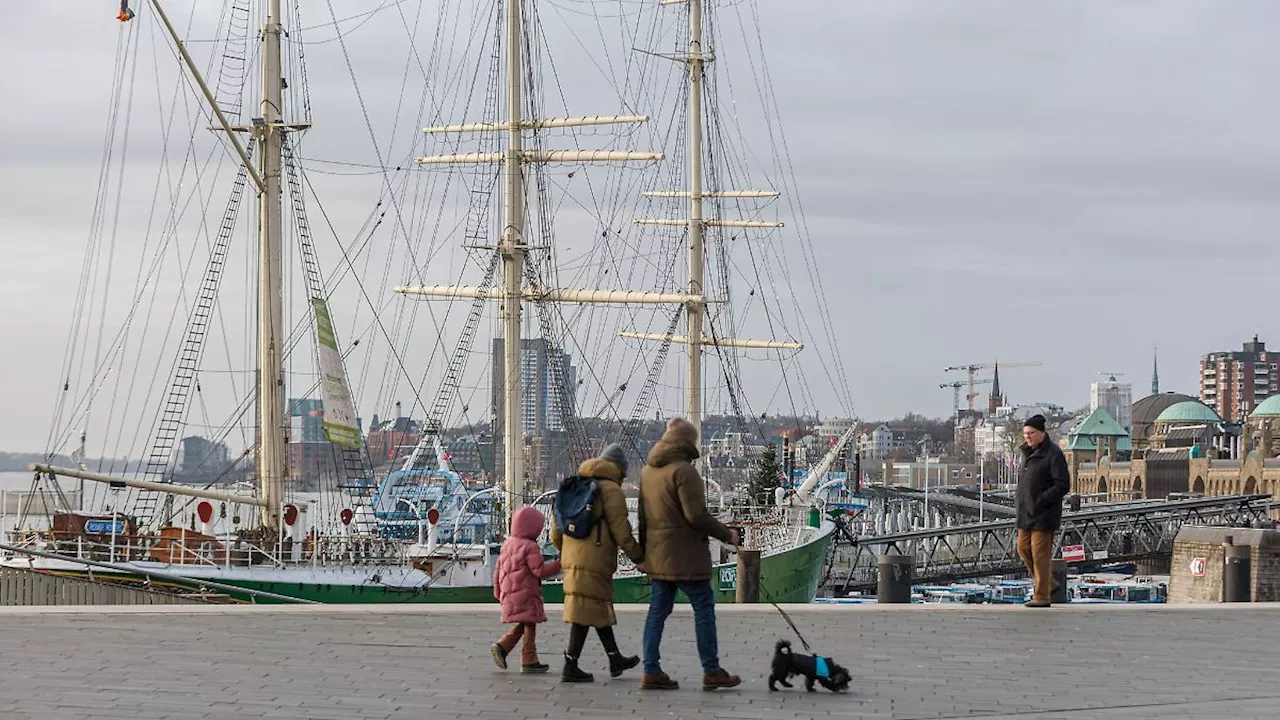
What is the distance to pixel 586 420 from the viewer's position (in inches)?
3118

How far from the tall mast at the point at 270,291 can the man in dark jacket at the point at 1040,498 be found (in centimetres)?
2461

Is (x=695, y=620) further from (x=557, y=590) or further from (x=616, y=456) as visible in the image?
(x=557, y=590)

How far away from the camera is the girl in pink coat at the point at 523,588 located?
45.1 ft

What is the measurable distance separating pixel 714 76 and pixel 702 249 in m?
6.30

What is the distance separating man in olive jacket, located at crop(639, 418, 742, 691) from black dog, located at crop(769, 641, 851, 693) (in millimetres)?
401

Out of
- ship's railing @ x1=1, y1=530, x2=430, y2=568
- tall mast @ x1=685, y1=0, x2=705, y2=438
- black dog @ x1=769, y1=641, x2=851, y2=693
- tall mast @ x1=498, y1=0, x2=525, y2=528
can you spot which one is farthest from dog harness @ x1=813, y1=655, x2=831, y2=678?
tall mast @ x1=685, y1=0, x2=705, y2=438

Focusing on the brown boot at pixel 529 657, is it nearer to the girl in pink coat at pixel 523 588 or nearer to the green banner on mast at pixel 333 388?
the girl in pink coat at pixel 523 588

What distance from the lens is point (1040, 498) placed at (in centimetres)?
1861

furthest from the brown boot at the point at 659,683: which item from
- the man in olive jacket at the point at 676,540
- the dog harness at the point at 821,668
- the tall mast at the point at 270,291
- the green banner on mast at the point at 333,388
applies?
the green banner on mast at the point at 333,388

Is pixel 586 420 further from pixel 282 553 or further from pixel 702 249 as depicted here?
pixel 282 553

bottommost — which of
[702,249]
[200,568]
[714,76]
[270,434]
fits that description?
[200,568]

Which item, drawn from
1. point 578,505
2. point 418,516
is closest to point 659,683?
point 578,505

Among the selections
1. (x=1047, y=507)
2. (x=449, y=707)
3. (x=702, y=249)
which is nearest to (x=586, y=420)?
(x=702, y=249)

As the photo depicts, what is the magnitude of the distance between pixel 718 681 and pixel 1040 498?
6.79m
